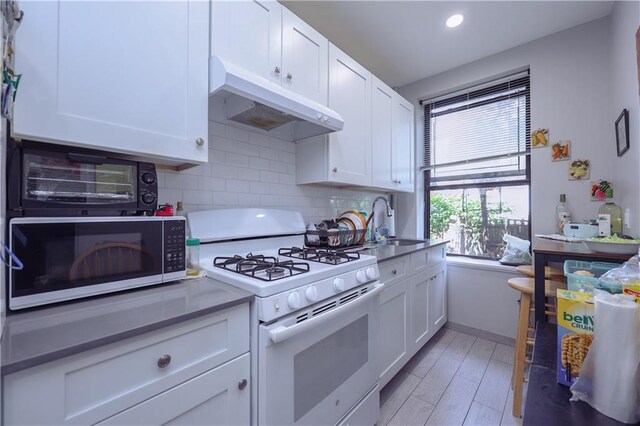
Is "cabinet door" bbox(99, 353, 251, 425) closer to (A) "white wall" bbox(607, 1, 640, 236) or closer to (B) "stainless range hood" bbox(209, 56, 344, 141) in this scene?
(B) "stainless range hood" bbox(209, 56, 344, 141)

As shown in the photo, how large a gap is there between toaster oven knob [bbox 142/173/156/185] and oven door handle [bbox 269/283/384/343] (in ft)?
2.54

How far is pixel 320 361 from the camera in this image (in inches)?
45.8

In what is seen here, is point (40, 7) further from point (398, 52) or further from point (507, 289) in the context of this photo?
point (507, 289)

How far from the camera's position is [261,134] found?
1.85 metres

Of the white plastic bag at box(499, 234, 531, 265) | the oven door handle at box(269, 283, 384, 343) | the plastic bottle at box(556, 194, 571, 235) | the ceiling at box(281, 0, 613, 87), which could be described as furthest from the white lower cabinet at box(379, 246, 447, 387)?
the ceiling at box(281, 0, 613, 87)

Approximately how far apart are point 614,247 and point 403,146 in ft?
6.42

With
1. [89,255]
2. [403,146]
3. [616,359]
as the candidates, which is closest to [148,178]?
[89,255]

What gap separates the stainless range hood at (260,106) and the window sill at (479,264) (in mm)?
1957

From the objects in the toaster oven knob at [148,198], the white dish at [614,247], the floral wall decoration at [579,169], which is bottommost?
the white dish at [614,247]

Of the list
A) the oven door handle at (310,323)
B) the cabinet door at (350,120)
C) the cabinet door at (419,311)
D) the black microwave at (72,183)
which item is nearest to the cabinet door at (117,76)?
the black microwave at (72,183)

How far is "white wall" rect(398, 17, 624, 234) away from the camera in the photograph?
205 cm

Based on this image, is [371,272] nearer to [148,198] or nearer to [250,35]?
[148,198]

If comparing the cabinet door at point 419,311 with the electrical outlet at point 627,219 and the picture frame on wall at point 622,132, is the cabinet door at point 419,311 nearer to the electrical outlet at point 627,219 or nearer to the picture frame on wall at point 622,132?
the electrical outlet at point 627,219

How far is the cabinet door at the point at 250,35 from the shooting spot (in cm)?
127
